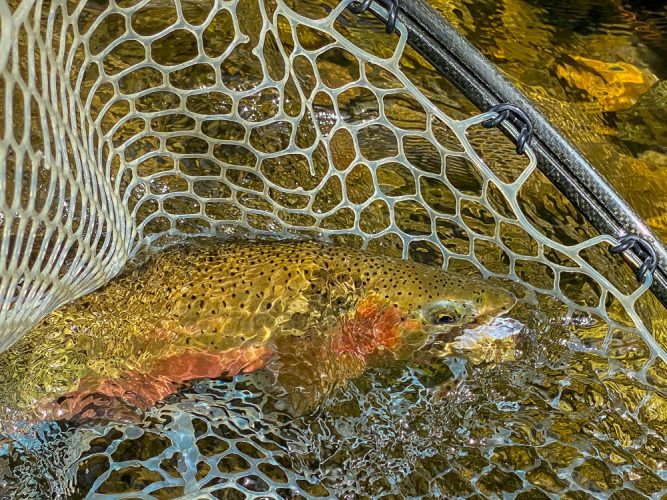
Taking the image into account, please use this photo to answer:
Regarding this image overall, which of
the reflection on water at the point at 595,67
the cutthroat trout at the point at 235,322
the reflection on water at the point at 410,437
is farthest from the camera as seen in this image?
the reflection on water at the point at 595,67

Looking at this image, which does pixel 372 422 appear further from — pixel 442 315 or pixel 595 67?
pixel 595 67

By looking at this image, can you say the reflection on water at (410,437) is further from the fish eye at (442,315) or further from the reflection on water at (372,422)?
the fish eye at (442,315)

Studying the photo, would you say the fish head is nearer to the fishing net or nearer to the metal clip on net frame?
the fishing net

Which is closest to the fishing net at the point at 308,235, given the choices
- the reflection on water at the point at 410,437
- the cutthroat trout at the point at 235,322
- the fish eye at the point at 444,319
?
the reflection on water at the point at 410,437

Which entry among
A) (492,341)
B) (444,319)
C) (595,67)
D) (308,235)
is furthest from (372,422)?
(595,67)

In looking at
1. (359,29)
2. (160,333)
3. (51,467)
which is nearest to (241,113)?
(359,29)

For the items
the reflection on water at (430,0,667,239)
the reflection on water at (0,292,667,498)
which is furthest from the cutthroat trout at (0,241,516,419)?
the reflection on water at (430,0,667,239)

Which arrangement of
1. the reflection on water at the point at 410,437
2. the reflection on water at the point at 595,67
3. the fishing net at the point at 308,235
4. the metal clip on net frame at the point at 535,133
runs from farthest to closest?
the reflection on water at the point at 595,67, the reflection on water at the point at 410,437, the fishing net at the point at 308,235, the metal clip on net frame at the point at 535,133

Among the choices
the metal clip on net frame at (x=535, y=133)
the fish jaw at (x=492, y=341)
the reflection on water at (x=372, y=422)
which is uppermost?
the metal clip on net frame at (x=535, y=133)
